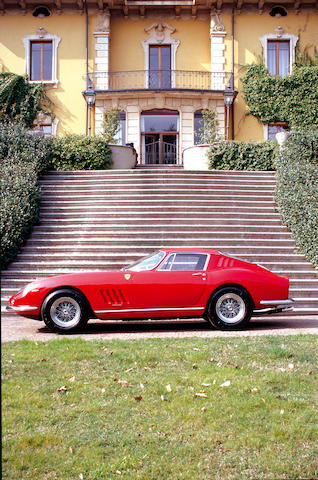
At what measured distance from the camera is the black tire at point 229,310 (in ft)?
27.2

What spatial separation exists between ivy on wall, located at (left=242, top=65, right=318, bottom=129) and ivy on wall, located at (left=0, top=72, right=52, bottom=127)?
10.6 metres

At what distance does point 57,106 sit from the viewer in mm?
27172

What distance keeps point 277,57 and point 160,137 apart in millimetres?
7401

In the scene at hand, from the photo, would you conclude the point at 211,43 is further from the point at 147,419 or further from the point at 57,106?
the point at 147,419

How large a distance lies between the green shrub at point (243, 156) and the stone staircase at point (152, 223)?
125cm

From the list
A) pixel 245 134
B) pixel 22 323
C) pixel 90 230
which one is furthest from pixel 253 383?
pixel 245 134

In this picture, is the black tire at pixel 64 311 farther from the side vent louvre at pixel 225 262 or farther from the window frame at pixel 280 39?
the window frame at pixel 280 39

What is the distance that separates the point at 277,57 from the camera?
27297mm

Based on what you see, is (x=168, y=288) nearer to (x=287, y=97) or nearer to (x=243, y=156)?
(x=243, y=156)

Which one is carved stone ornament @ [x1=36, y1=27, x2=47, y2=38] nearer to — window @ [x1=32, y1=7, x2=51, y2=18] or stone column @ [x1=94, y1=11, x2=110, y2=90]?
window @ [x1=32, y1=7, x2=51, y2=18]

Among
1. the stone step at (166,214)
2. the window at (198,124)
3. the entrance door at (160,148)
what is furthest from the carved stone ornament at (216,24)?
the stone step at (166,214)

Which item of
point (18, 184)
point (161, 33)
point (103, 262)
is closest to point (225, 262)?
point (103, 262)

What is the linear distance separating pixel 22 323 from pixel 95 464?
6098mm

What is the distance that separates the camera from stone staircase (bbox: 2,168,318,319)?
470 inches
